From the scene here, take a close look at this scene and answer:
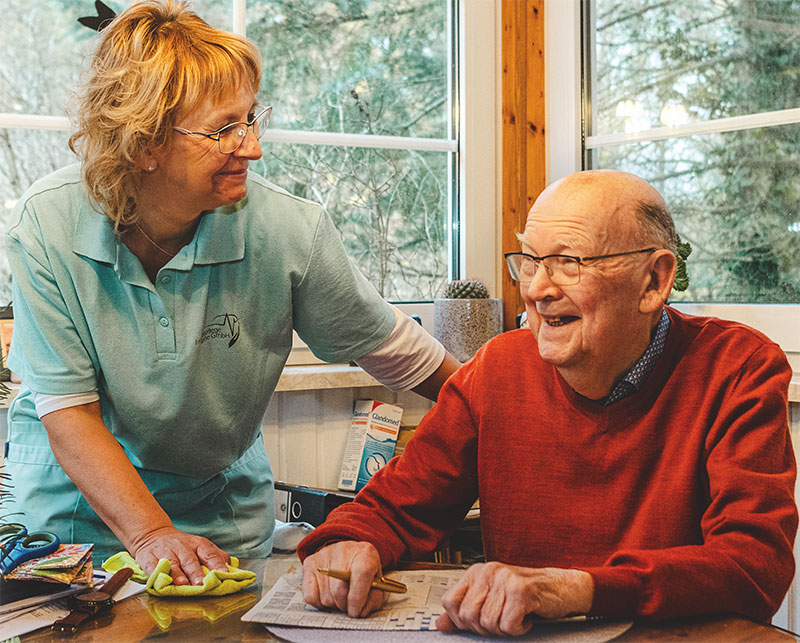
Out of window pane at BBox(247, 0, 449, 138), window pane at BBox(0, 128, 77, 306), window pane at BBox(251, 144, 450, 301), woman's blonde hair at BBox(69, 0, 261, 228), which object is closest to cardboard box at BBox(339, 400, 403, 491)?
window pane at BBox(251, 144, 450, 301)

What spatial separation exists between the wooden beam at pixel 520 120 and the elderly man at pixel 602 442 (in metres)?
1.21

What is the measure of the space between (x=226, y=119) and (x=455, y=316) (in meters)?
1.11

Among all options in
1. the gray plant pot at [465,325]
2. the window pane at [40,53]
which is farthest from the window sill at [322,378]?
the window pane at [40,53]

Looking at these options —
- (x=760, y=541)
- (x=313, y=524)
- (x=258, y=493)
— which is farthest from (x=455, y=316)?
(x=760, y=541)

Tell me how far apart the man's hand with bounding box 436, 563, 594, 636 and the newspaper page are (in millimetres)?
56

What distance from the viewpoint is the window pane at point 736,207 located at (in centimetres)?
212

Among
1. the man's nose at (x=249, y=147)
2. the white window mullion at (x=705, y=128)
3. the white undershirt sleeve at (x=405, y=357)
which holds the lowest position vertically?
the white undershirt sleeve at (x=405, y=357)

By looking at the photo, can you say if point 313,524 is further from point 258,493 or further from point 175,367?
point 175,367

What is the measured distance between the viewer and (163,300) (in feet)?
4.70

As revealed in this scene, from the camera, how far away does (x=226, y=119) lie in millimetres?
1352

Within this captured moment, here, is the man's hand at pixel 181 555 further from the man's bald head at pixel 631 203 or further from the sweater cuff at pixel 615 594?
the man's bald head at pixel 631 203

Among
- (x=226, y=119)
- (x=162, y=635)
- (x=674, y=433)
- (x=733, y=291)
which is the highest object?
(x=226, y=119)

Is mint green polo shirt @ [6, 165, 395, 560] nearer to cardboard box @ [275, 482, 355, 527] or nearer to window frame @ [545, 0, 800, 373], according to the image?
cardboard box @ [275, 482, 355, 527]

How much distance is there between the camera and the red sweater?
102 cm
